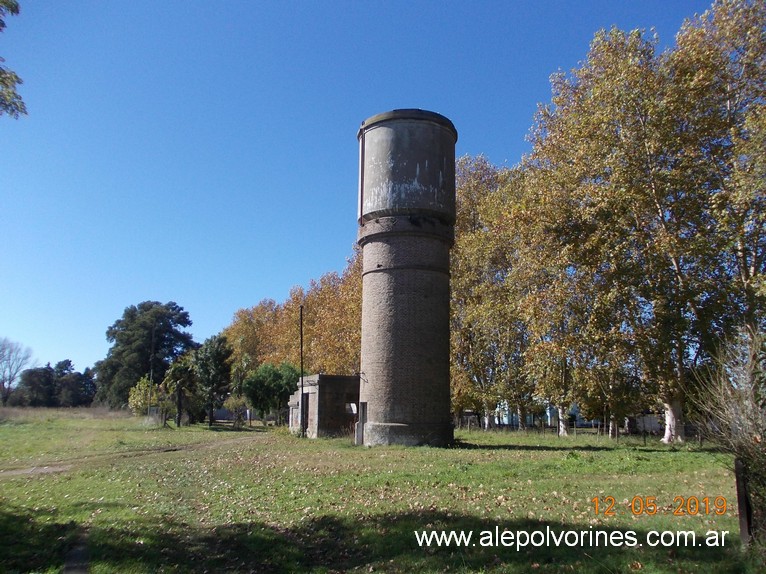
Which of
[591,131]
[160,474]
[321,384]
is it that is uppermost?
[591,131]

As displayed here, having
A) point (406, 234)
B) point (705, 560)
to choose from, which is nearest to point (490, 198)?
point (406, 234)

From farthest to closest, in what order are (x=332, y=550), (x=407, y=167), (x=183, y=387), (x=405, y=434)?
(x=183, y=387)
(x=407, y=167)
(x=405, y=434)
(x=332, y=550)

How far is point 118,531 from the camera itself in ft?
29.4

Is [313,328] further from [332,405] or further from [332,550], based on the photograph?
[332,550]

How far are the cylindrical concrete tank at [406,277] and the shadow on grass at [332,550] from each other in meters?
13.3

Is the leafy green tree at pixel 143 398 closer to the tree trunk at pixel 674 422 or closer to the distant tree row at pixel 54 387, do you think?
the distant tree row at pixel 54 387

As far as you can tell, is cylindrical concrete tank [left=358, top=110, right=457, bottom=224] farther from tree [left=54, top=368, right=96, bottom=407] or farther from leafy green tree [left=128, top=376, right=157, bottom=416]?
tree [left=54, top=368, right=96, bottom=407]

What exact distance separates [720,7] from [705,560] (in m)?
24.0

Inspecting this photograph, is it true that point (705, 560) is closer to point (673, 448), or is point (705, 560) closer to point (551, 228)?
point (673, 448)

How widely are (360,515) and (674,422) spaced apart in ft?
64.7

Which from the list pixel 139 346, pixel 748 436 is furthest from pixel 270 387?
pixel 748 436

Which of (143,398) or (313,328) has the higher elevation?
(313,328)

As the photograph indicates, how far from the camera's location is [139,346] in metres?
78.8

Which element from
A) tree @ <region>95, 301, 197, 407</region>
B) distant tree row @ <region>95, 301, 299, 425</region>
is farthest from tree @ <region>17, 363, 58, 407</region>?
distant tree row @ <region>95, 301, 299, 425</region>
